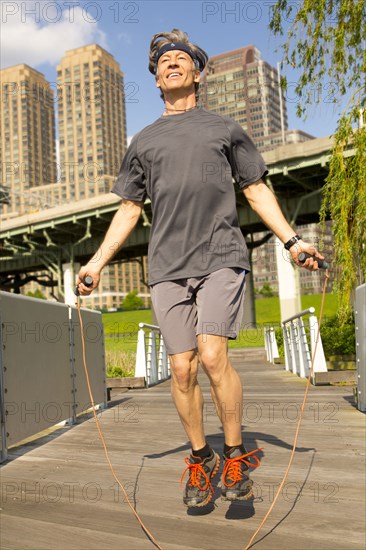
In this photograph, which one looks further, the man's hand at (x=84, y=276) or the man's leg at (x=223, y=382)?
the man's hand at (x=84, y=276)

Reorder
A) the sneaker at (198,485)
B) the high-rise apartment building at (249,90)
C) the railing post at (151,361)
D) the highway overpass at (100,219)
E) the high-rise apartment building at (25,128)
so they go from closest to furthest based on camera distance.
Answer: the sneaker at (198,485) < the railing post at (151,361) < the highway overpass at (100,219) < the high-rise apartment building at (249,90) < the high-rise apartment building at (25,128)

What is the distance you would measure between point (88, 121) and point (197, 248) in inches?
5960

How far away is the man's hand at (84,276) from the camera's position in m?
2.77

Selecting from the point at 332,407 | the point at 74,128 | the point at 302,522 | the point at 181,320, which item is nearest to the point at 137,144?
the point at 181,320

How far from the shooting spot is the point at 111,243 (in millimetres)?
2947

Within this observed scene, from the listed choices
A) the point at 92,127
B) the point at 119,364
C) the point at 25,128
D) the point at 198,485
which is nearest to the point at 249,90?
the point at 92,127

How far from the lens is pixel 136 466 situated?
4340 millimetres

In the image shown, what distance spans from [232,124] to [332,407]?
490 cm

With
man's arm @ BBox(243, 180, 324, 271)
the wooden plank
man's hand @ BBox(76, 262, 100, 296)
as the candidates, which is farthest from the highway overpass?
man's hand @ BBox(76, 262, 100, 296)

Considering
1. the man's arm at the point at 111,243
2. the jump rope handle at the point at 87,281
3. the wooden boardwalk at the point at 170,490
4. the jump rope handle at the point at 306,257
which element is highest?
the man's arm at the point at 111,243

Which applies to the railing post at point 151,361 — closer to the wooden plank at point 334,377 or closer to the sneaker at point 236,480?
the wooden plank at point 334,377

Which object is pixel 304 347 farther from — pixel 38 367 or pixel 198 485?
pixel 198 485

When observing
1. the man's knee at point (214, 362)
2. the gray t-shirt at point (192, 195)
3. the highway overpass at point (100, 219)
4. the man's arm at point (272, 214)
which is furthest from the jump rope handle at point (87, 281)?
the highway overpass at point (100, 219)

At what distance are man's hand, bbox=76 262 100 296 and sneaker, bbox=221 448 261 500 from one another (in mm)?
1052
